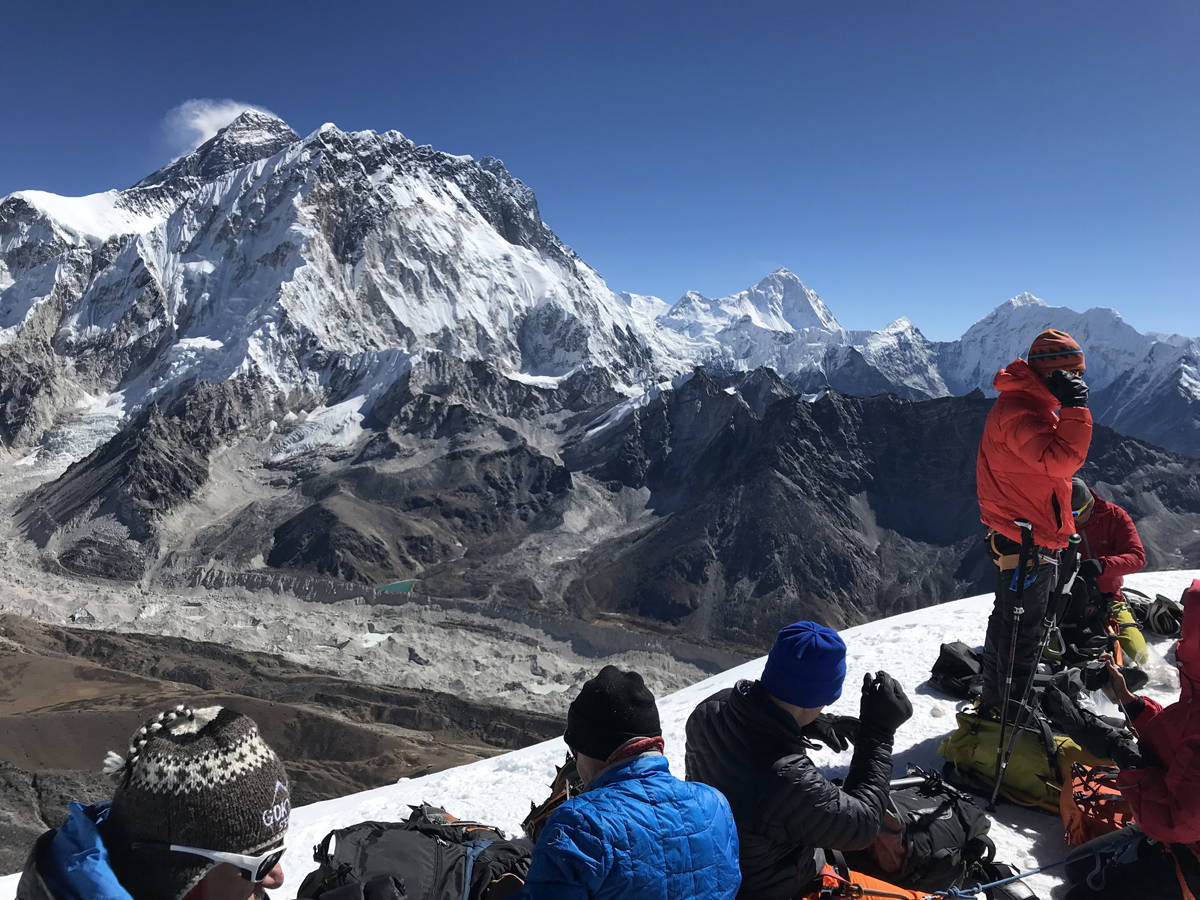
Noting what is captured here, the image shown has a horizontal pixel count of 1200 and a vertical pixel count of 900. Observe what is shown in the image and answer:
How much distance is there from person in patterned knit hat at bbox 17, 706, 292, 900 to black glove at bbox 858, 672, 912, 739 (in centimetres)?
306

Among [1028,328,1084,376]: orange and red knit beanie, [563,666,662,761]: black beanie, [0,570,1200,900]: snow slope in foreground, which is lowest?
[0,570,1200,900]: snow slope in foreground

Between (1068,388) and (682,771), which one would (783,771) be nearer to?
(682,771)

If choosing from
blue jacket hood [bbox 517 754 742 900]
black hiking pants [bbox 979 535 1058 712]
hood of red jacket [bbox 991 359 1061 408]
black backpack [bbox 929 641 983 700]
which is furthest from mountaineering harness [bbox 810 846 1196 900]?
hood of red jacket [bbox 991 359 1061 408]

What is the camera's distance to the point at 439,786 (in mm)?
7652

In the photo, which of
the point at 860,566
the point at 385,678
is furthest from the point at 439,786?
the point at 860,566

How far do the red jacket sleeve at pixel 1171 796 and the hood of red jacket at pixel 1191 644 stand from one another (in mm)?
337

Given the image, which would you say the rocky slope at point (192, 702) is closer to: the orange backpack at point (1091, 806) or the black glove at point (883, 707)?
the black glove at point (883, 707)

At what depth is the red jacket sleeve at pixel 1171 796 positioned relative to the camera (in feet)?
13.7

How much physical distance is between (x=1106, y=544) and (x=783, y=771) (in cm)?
778

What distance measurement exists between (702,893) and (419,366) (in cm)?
13769

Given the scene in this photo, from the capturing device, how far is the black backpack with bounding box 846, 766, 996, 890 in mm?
4652

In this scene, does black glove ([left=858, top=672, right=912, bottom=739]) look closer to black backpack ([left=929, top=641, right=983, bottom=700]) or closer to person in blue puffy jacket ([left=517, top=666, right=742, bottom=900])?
person in blue puffy jacket ([left=517, top=666, right=742, bottom=900])

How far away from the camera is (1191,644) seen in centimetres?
Result: 427

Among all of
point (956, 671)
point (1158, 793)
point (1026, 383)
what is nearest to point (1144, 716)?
point (1158, 793)
